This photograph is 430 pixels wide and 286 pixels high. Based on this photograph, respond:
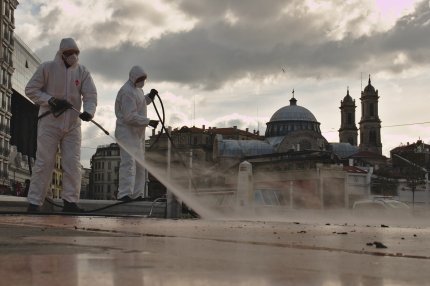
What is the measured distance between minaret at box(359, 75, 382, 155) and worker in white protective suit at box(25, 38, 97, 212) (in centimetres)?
14410

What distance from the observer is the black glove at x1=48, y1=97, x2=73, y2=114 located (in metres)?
8.70

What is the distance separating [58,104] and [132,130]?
2757mm

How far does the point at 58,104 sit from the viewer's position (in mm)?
8750

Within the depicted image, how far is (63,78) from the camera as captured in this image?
9.16m

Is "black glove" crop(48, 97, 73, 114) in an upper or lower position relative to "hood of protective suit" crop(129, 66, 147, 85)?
lower

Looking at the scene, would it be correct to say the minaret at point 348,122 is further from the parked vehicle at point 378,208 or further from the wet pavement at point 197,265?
the wet pavement at point 197,265

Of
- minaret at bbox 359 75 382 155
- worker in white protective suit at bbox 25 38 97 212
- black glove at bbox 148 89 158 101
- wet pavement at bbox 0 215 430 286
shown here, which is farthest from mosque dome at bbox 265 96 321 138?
wet pavement at bbox 0 215 430 286

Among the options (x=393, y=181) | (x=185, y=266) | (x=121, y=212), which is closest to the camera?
(x=185, y=266)

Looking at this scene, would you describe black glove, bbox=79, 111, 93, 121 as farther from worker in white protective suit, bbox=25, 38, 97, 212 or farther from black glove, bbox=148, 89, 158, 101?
black glove, bbox=148, 89, 158, 101

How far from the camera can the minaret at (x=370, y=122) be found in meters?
151

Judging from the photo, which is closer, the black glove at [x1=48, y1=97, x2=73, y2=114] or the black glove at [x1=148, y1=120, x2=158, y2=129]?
the black glove at [x1=48, y1=97, x2=73, y2=114]

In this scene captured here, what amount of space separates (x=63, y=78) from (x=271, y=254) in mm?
6794

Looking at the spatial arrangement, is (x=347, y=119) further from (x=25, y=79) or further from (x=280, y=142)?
(x=25, y=79)

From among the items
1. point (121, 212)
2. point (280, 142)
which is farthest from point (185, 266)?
point (280, 142)
